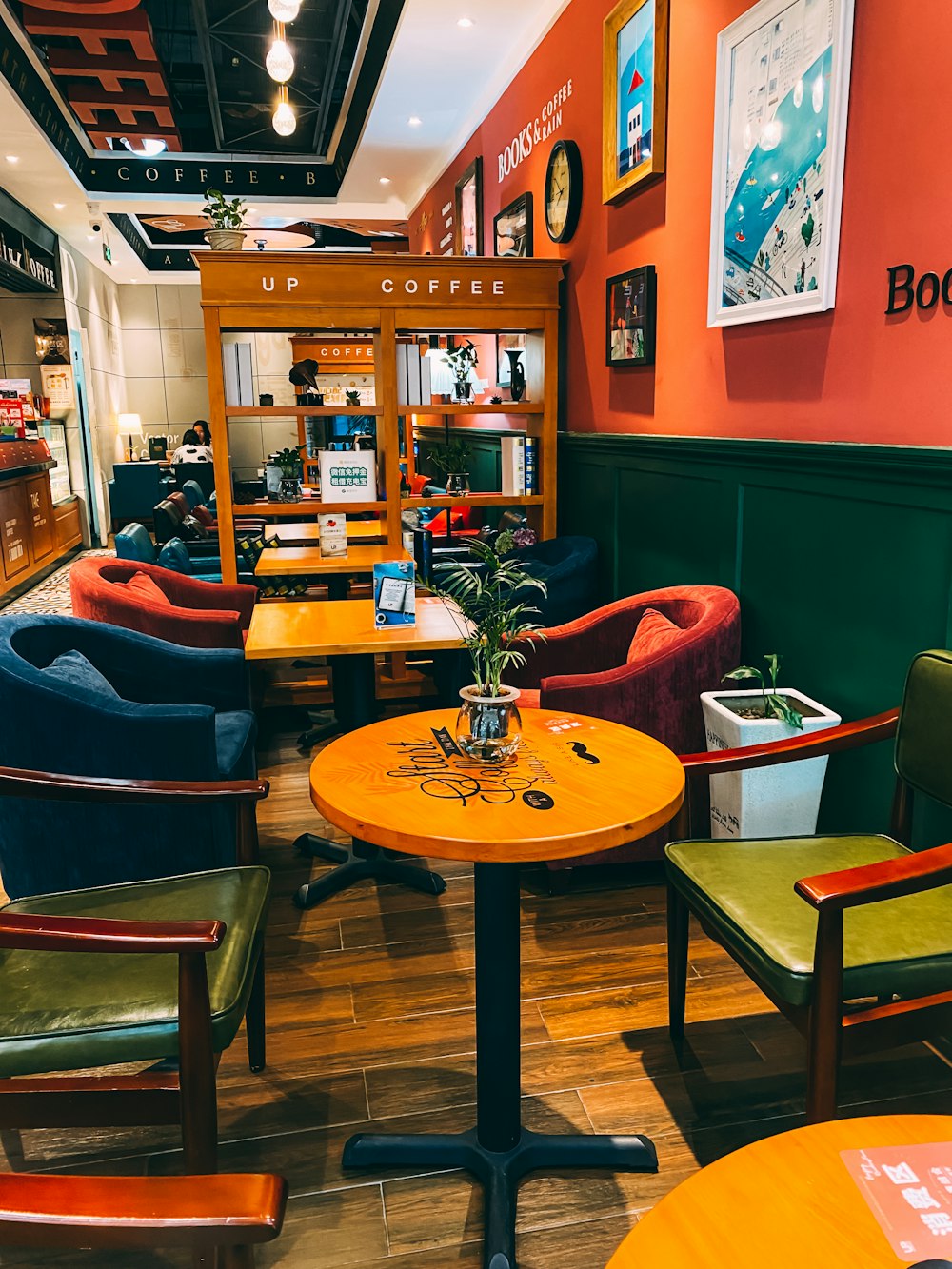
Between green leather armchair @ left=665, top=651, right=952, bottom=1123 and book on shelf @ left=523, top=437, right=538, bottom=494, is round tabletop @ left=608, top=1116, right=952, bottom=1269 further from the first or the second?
book on shelf @ left=523, top=437, right=538, bottom=494

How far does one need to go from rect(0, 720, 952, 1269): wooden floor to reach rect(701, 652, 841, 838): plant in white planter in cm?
40

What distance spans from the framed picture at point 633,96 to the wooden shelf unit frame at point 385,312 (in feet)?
2.37

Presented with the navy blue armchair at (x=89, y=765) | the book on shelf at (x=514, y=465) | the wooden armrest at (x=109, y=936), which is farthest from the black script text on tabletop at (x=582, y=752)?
the book on shelf at (x=514, y=465)

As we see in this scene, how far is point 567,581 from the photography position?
421 cm

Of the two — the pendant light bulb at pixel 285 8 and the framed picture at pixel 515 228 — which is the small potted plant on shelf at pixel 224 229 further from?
the framed picture at pixel 515 228

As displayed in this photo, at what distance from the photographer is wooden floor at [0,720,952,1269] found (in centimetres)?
174

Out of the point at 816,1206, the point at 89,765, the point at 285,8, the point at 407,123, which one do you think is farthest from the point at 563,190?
the point at 816,1206

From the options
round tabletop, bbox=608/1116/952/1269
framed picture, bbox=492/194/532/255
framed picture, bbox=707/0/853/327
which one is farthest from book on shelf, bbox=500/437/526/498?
round tabletop, bbox=608/1116/952/1269

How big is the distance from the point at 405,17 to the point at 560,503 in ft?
8.60

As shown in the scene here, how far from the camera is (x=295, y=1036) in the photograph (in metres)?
2.29

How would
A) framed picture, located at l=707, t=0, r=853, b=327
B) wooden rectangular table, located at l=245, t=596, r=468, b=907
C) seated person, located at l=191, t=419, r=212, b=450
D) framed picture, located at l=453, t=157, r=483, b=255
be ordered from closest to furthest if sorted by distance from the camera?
framed picture, located at l=707, t=0, r=853, b=327
wooden rectangular table, located at l=245, t=596, r=468, b=907
framed picture, located at l=453, t=157, r=483, b=255
seated person, located at l=191, t=419, r=212, b=450

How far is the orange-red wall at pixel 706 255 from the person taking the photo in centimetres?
223

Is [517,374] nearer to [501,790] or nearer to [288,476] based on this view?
[288,476]

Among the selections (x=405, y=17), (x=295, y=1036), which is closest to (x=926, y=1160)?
(x=295, y=1036)
